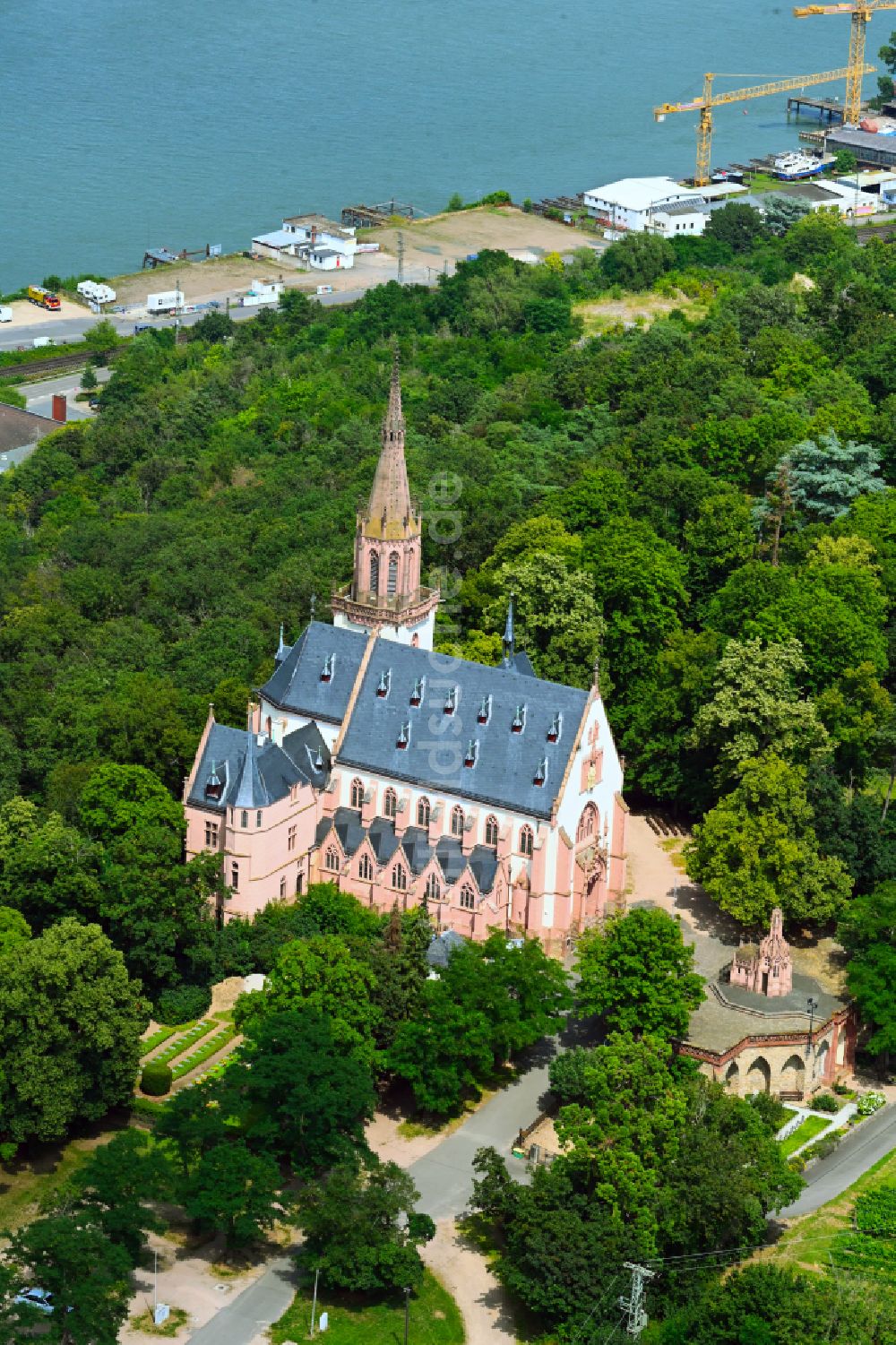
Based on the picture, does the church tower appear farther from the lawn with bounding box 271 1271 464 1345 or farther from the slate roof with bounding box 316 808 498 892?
the lawn with bounding box 271 1271 464 1345

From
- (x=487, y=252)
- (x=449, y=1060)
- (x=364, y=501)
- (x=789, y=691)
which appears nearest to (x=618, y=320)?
(x=487, y=252)

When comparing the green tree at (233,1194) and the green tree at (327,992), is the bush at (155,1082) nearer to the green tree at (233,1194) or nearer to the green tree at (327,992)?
the green tree at (327,992)

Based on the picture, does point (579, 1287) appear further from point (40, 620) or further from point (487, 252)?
point (487, 252)

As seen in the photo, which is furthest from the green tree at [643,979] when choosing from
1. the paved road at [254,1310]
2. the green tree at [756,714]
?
the paved road at [254,1310]

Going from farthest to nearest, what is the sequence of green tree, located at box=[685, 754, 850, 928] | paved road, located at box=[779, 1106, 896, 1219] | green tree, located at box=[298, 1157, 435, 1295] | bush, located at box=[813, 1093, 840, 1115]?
1. green tree, located at box=[685, 754, 850, 928]
2. bush, located at box=[813, 1093, 840, 1115]
3. paved road, located at box=[779, 1106, 896, 1219]
4. green tree, located at box=[298, 1157, 435, 1295]

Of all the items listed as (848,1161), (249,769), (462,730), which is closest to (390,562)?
(462,730)

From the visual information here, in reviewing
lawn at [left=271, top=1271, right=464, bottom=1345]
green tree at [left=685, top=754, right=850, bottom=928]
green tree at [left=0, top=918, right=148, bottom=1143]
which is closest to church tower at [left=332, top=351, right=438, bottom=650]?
green tree at [left=685, top=754, right=850, bottom=928]
